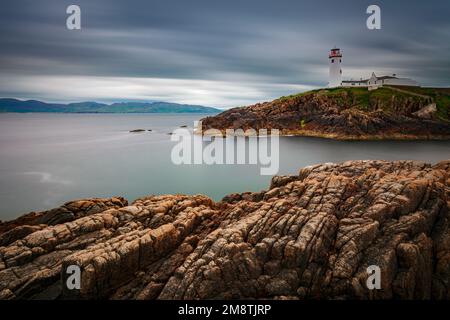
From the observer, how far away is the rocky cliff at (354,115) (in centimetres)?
12081

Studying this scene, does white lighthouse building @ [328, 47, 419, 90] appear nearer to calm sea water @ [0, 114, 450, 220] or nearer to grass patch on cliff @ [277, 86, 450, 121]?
grass patch on cliff @ [277, 86, 450, 121]

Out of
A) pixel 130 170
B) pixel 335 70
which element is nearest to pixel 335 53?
pixel 335 70

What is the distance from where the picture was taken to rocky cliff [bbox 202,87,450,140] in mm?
120806

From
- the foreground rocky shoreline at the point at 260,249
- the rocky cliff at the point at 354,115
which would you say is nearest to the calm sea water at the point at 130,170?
the rocky cliff at the point at 354,115

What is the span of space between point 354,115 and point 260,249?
118 meters

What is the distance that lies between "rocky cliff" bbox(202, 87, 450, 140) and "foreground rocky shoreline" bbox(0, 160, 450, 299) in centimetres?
10132

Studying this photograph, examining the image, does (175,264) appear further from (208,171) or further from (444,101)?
(444,101)

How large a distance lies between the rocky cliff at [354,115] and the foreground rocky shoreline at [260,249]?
101316 millimetres

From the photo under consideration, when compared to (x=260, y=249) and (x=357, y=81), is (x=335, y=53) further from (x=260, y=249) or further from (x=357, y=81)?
(x=260, y=249)

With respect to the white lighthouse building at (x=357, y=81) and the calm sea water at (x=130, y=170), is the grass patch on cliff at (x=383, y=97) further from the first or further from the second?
the calm sea water at (x=130, y=170)

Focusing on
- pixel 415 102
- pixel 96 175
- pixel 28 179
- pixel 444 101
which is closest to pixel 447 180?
pixel 96 175

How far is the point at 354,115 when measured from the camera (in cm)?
12612
